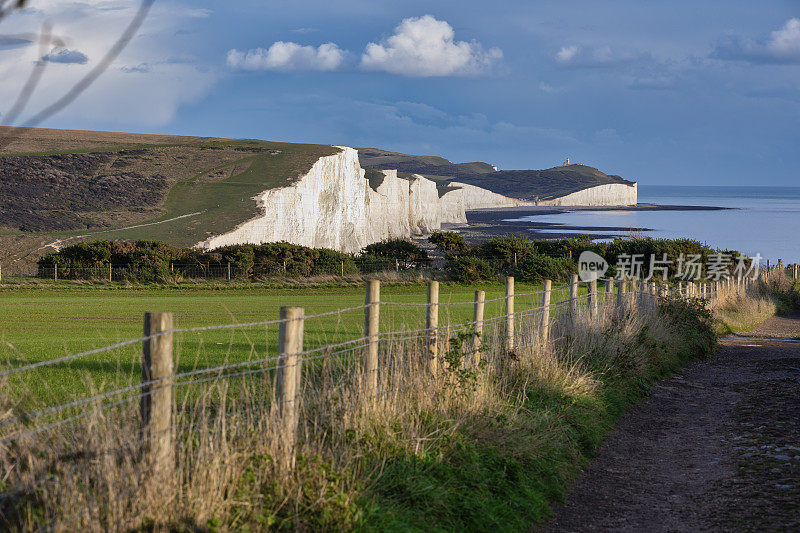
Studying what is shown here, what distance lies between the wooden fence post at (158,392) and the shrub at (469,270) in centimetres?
3439

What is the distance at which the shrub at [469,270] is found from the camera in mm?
39250

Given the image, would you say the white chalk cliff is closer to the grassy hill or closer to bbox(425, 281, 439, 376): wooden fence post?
the grassy hill

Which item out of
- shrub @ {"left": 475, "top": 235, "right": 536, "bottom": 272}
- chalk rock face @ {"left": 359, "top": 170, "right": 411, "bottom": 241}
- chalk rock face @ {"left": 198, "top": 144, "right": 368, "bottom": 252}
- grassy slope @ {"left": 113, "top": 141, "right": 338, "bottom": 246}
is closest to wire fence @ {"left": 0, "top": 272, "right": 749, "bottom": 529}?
shrub @ {"left": 475, "top": 235, "right": 536, "bottom": 272}

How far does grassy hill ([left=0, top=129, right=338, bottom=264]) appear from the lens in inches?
2803

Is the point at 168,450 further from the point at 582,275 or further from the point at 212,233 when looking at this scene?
the point at 212,233

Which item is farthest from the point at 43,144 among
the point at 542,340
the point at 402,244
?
the point at 542,340

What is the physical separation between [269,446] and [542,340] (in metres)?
7.16

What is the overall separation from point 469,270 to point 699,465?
29.9 meters

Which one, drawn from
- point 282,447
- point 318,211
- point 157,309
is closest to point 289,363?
point 282,447

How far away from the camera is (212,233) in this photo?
69000mm

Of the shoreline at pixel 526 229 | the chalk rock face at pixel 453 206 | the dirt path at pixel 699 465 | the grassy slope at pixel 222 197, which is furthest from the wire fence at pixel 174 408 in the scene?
the chalk rock face at pixel 453 206

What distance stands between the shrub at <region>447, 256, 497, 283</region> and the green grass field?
0.85 metres

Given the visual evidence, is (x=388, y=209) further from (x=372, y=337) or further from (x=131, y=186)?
(x=372, y=337)

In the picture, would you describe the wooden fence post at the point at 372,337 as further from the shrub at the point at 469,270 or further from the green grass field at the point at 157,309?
the shrub at the point at 469,270
